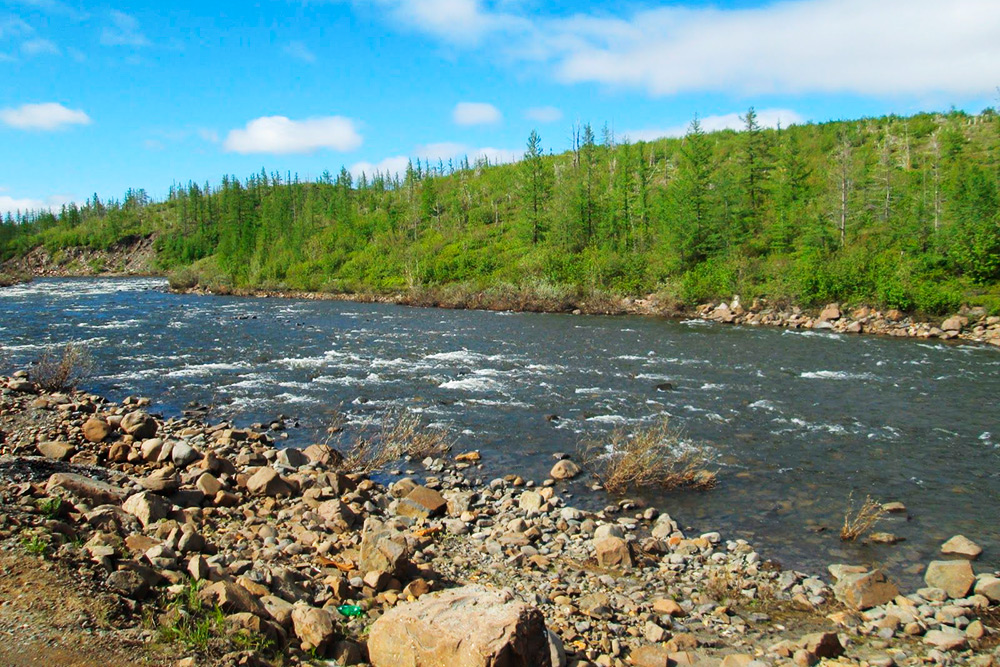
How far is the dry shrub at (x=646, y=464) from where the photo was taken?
1213cm

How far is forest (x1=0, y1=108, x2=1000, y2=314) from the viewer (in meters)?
39.8

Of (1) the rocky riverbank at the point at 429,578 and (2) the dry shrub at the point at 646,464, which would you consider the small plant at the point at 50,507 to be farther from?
(2) the dry shrub at the point at 646,464

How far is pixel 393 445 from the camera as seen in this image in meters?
14.1

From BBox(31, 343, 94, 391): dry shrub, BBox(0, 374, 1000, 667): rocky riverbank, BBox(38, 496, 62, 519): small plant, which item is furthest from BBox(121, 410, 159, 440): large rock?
BBox(38, 496, 62, 519): small plant

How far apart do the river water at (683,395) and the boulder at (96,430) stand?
3.43m

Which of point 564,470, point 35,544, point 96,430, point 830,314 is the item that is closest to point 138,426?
point 96,430

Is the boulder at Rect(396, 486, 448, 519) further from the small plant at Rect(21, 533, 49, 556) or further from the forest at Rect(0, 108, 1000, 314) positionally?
the forest at Rect(0, 108, 1000, 314)

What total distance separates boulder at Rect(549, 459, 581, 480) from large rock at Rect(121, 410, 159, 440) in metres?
9.40

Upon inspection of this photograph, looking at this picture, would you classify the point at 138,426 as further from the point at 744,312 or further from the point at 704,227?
the point at 704,227

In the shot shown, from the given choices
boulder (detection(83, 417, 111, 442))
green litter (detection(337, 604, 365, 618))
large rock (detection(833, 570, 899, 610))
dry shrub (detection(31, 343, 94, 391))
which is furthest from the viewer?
dry shrub (detection(31, 343, 94, 391))

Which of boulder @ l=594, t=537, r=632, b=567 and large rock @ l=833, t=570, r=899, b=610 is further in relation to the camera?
boulder @ l=594, t=537, r=632, b=567

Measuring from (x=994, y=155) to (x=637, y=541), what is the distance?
6680 cm

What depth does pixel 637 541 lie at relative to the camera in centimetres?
974

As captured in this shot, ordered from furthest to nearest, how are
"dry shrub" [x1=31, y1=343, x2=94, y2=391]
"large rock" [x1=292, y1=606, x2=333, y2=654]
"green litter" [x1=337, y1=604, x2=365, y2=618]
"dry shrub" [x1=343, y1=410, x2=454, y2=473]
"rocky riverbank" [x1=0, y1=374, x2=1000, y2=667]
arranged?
"dry shrub" [x1=31, y1=343, x2=94, y2=391], "dry shrub" [x1=343, y1=410, x2=454, y2=473], "green litter" [x1=337, y1=604, x2=365, y2=618], "large rock" [x1=292, y1=606, x2=333, y2=654], "rocky riverbank" [x1=0, y1=374, x2=1000, y2=667]
